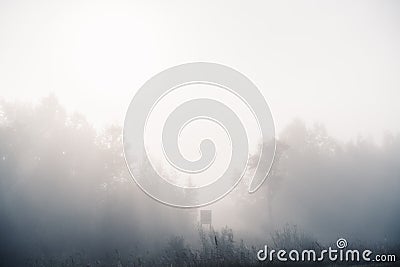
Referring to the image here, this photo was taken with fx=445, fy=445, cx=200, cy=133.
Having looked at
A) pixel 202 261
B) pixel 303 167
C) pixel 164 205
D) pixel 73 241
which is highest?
pixel 303 167

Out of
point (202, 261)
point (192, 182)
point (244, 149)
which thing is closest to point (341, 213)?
point (192, 182)

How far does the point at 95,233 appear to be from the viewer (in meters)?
43.2

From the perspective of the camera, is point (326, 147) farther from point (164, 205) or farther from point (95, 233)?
point (95, 233)

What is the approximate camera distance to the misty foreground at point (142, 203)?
117ft

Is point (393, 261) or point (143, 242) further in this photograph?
point (143, 242)

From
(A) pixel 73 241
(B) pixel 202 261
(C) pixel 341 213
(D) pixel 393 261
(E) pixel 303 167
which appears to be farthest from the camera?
(E) pixel 303 167

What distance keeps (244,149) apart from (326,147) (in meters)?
34.3

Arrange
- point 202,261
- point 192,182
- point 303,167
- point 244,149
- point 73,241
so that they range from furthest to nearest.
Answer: point 303,167, point 192,182, point 73,241, point 244,149, point 202,261

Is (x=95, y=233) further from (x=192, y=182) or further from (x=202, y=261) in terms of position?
(x=202, y=261)

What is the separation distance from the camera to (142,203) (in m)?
47.5

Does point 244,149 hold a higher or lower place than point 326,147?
lower

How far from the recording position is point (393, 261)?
76.3ft

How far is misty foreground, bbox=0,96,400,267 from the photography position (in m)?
35.8

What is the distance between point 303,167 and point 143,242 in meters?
30.1
